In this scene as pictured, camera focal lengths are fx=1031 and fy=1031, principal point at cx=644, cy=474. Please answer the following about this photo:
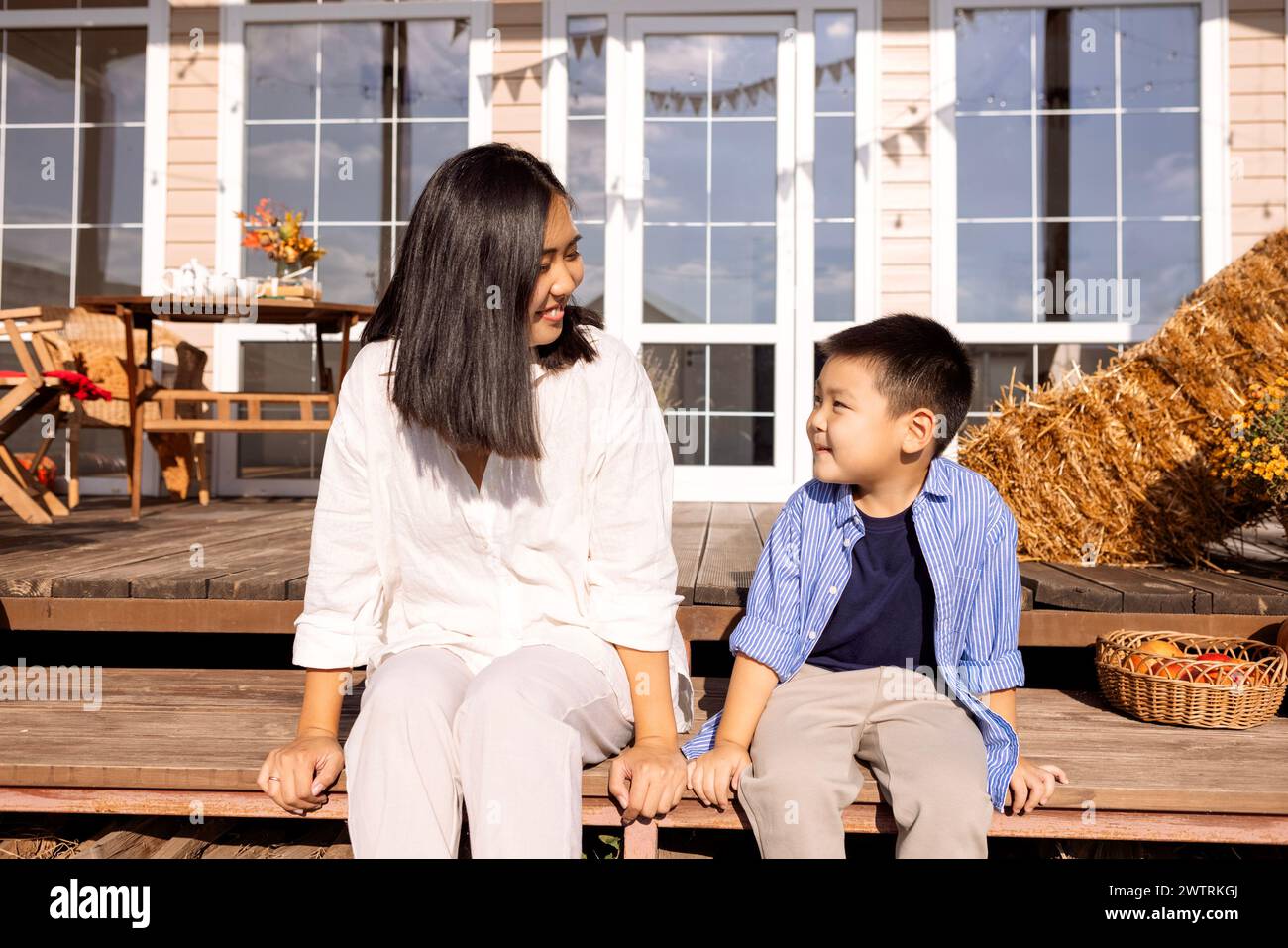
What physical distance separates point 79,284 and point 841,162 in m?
3.91

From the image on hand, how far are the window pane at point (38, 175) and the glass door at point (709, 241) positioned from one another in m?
2.89

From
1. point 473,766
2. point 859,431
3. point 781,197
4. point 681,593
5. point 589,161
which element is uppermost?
point 589,161

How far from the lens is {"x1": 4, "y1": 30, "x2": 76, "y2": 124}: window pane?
528cm

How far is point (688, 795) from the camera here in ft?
5.20

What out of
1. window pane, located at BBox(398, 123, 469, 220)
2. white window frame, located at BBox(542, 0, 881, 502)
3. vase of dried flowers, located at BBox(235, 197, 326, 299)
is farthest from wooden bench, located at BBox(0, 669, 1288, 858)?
window pane, located at BBox(398, 123, 469, 220)

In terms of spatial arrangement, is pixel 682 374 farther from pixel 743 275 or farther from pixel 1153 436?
pixel 1153 436

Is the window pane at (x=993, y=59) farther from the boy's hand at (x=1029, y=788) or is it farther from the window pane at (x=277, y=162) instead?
the boy's hand at (x=1029, y=788)

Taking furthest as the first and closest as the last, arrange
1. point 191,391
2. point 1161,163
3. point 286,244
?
point 1161,163, point 286,244, point 191,391

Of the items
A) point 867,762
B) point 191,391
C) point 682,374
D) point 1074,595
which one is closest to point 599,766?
point 867,762

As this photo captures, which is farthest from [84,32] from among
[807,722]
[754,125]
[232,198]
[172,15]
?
[807,722]

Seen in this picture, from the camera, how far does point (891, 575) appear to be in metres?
1.74

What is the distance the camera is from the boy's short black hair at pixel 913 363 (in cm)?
171

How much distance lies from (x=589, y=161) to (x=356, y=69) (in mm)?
1304
